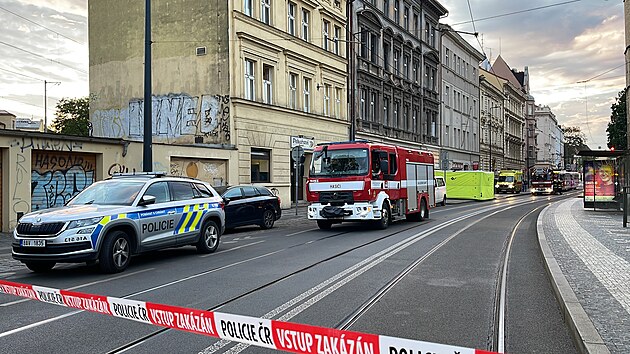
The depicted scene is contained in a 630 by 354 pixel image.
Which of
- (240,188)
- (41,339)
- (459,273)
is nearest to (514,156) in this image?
(240,188)

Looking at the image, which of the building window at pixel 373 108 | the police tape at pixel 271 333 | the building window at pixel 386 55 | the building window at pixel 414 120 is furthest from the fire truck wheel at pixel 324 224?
the building window at pixel 414 120

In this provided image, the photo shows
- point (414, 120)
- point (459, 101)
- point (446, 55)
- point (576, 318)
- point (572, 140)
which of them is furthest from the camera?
point (572, 140)

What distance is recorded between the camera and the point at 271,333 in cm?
415

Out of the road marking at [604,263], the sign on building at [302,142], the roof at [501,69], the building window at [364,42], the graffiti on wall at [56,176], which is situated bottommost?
the road marking at [604,263]

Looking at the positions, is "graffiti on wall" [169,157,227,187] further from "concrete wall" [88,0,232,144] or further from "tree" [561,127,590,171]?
"tree" [561,127,590,171]

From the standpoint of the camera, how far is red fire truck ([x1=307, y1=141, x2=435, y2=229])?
17.6 metres

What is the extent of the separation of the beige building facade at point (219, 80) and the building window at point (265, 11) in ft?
0.17

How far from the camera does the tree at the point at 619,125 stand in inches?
2537

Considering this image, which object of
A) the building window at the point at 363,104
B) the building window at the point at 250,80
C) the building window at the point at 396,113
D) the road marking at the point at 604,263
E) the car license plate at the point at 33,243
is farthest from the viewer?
the building window at the point at 396,113

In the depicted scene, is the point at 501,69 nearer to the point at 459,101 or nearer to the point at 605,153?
the point at 459,101

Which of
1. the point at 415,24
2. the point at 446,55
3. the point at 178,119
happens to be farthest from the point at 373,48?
the point at 446,55

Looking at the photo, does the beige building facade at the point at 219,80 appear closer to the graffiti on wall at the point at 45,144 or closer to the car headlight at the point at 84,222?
the graffiti on wall at the point at 45,144

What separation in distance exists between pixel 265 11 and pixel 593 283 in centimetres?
2497

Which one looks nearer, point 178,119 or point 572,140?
point 178,119
